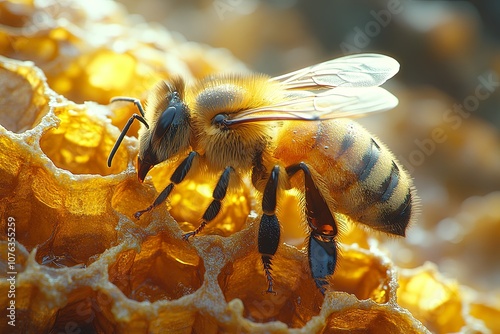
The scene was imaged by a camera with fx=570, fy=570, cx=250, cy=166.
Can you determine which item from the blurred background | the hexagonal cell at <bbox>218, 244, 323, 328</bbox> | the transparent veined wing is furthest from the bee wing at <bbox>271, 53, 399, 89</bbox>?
the blurred background

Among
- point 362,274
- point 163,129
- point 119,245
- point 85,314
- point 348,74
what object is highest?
point 348,74

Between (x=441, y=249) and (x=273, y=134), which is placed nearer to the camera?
(x=273, y=134)

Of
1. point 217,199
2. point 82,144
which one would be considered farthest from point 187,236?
point 82,144

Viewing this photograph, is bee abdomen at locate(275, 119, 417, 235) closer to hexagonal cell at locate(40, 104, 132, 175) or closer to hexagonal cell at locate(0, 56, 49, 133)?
hexagonal cell at locate(40, 104, 132, 175)

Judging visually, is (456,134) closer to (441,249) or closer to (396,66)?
(441,249)

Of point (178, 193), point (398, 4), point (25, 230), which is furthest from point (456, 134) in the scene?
point (25, 230)

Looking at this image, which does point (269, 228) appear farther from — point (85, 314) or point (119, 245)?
point (85, 314)
